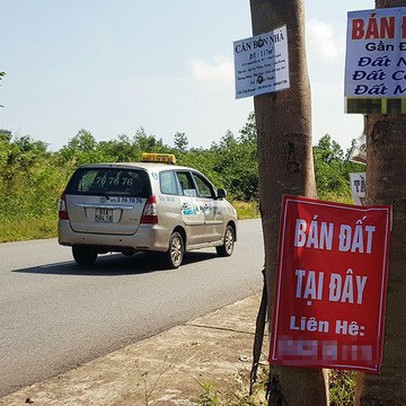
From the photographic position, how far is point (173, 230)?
493 inches

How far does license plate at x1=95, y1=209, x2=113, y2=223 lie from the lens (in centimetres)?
1198

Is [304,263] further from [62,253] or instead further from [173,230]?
[62,253]

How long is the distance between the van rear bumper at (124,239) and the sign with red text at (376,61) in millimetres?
8683

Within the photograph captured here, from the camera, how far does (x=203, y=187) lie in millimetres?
14047

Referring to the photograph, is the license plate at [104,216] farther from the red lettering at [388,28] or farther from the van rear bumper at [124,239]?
the red lettering at [388,28]

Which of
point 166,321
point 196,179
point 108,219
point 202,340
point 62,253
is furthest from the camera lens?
point 62,253

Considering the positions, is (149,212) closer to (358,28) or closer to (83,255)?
(83,255)

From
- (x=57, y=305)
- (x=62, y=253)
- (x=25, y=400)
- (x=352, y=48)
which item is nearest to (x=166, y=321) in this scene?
(x=57, y=305)

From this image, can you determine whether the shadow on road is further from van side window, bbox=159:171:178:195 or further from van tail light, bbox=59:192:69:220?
van side window, bbox=159:171:178:195

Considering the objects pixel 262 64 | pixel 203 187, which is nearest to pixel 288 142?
pixel 262 64

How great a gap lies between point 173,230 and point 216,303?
11.4 ft

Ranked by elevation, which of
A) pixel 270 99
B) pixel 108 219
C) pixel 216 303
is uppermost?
pixel 270 99

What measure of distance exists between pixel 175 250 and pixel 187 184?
4.26ft

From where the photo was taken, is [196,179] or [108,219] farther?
[196,179]
